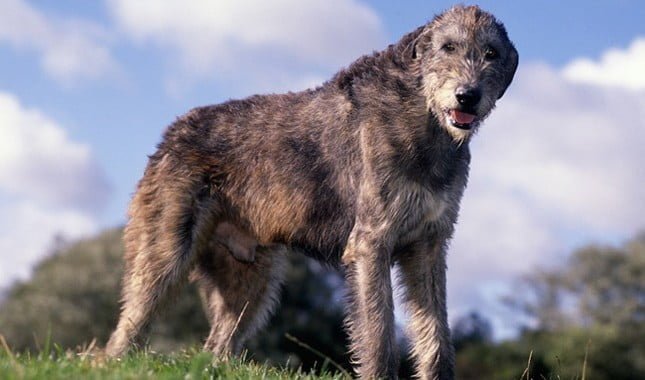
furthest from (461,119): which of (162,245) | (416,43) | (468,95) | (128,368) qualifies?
(162,245)

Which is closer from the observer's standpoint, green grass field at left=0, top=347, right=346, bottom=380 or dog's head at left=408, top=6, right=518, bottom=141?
green grass field at left=0, top=347, right=346, bottom=380

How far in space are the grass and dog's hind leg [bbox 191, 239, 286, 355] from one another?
2.07m

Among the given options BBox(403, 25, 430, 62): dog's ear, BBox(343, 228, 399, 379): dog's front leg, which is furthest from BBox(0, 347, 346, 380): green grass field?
BBox(403, 25, 430, 62): dog's ear

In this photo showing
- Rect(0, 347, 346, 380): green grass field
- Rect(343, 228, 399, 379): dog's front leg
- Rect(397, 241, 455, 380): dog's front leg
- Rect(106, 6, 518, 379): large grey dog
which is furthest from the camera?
Rect(397, 241, 455, 380): dog's front leg

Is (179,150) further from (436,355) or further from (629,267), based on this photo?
(629,267)

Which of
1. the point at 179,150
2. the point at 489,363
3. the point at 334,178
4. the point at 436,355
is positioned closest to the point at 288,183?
the point at 334,178

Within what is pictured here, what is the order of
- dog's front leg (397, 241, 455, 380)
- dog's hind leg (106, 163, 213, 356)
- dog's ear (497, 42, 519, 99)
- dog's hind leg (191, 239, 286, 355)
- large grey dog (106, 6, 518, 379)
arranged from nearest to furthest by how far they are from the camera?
large grey dog (106, 6, 518, 379) < dog's ear (497, 42, 519, 99) < dog's front leg (397, 241, 455, 380) < dog's hind leg (106, 163, 213, 356) < dog's hind leg (191, 239, 286, 355)

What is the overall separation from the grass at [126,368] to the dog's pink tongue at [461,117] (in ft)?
7.32

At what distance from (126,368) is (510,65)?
415 centimetres

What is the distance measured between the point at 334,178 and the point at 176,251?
193 cm

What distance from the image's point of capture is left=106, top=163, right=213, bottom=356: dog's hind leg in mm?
9672

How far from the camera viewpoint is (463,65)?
8.02 metres

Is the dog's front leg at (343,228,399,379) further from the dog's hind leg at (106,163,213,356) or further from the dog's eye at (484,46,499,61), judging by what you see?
the dog's hind leg at (106,163,213,356)

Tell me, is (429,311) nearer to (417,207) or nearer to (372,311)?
(372,311)
